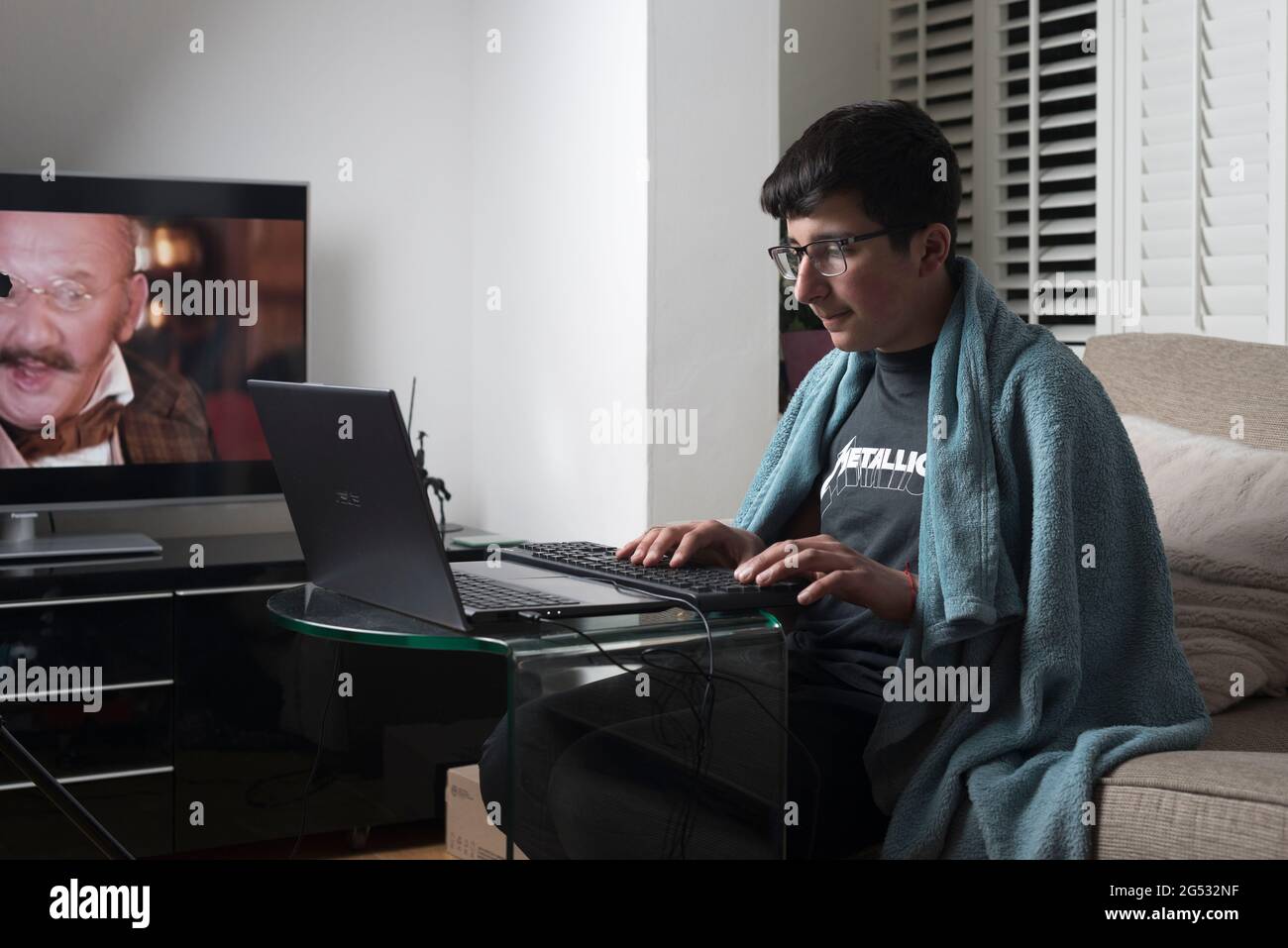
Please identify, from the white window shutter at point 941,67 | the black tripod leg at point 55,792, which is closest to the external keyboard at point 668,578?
the black tripod leg at point 55,792

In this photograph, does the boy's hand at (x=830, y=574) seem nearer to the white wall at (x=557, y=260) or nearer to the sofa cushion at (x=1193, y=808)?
the sofa cushion at (x=1193, y=808)

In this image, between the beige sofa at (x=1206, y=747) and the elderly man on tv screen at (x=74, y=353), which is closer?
the beige sofa at (x=1206, y=747)

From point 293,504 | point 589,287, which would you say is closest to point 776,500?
point 293,504

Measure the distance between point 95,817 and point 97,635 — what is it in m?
0.34

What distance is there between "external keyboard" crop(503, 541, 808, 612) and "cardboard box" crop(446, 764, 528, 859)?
98 cm

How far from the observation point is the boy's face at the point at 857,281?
61.2 inches

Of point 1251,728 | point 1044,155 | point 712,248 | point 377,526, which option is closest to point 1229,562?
point 1251,728

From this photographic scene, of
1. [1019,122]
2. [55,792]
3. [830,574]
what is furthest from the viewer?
[1019,122]

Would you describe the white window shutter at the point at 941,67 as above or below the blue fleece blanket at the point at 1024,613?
above

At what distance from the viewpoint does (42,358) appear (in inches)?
110

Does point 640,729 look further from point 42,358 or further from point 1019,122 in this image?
point 1019,122

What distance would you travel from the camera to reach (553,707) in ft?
3.88

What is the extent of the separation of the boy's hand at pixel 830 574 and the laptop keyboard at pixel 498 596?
20 cm

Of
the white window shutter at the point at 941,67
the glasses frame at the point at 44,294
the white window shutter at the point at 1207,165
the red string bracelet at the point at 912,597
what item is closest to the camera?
the red string bracelet at the point at 912,597
